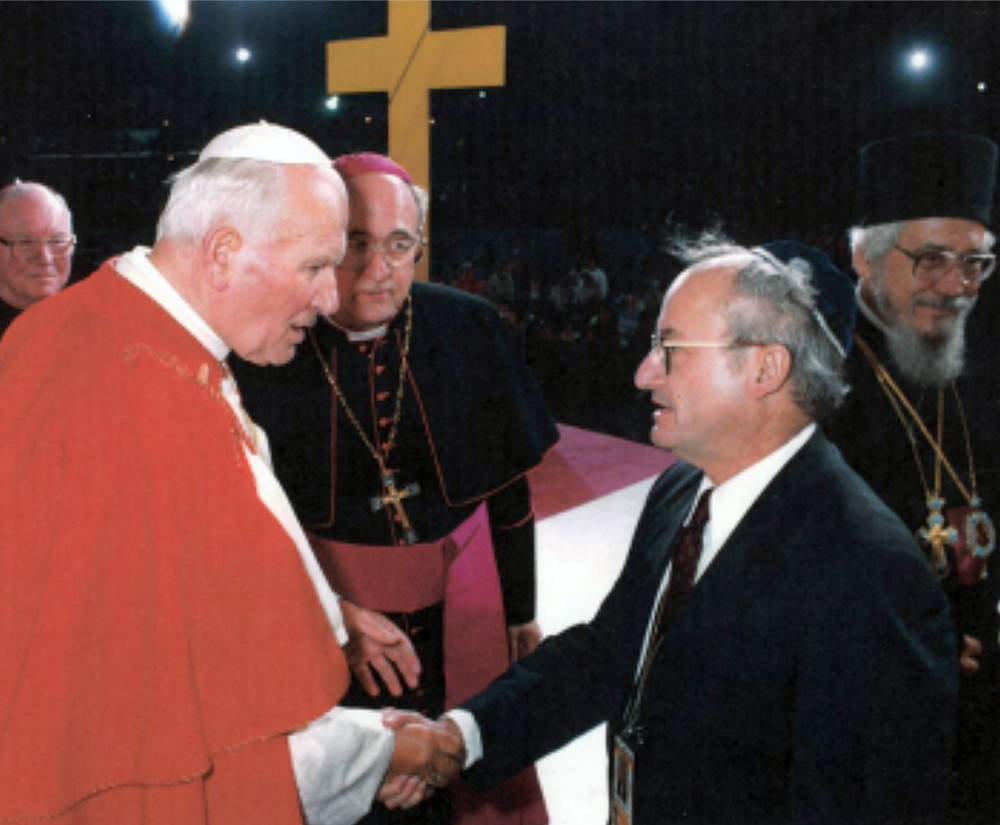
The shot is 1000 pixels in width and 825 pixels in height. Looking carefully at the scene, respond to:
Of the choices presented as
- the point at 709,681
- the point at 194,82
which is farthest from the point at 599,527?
the point at 194,82

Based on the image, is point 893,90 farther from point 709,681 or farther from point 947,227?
point 709,681

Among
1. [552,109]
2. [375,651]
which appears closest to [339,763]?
[375,651]

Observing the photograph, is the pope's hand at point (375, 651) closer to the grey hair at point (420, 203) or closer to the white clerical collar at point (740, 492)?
Answer: the white clerical collar at point (740, 492)


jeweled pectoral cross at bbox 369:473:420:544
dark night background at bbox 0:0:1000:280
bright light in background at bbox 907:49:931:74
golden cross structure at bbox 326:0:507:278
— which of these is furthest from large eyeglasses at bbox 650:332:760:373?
dark night background at bbox 0:0:1000:280

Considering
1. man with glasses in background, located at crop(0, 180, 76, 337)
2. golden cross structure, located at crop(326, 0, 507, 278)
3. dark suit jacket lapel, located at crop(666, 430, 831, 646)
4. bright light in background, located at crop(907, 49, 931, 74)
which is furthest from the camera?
bright light in background, located at crop(907, 49, 931, 74)

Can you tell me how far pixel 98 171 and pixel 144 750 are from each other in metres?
15.1

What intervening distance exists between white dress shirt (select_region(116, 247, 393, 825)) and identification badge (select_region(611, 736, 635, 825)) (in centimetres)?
43

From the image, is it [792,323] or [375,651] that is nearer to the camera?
[792,323]

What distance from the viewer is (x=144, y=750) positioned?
53.2 inches

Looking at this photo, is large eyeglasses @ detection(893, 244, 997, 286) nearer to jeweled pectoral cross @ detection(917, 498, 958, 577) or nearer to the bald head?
jeweled pectoral cross @ detection(917, 498, 958, 577)

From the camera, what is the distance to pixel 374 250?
2.41 metres

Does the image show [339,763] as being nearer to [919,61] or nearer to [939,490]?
[939,490]

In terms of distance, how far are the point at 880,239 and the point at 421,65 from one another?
205cm

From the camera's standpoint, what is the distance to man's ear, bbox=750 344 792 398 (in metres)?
1.64
